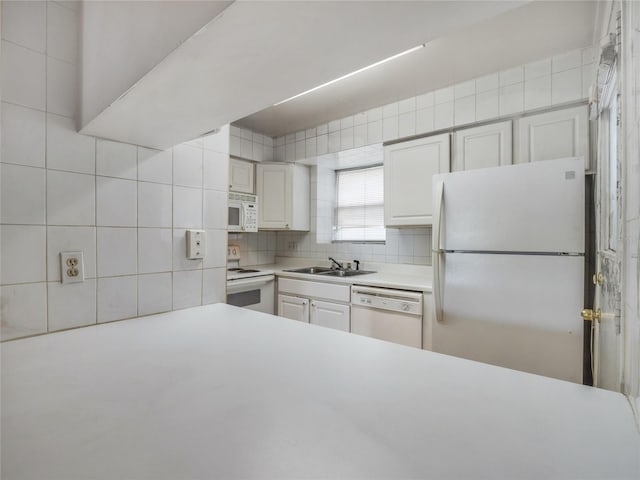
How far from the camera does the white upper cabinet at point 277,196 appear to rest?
130 inches

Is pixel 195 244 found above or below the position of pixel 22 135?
below

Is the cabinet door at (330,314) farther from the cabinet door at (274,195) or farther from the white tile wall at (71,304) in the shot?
the white tile wall at (71,304)

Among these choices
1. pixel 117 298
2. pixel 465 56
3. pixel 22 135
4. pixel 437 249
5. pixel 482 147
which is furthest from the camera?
pixel 482 147

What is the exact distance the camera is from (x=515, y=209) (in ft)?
5.24

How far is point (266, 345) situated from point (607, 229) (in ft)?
4.35

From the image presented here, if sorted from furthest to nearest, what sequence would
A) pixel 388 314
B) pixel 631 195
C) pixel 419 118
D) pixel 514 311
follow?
pixel 419 118
pixel 388 314
pixel 514 311
pixel 631 195

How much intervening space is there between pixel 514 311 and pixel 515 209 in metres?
0.53

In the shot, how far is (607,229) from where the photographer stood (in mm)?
1158

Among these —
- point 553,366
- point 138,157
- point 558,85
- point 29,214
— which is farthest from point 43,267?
point 558,85

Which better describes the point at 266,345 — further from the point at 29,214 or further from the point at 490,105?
the point at 490,105

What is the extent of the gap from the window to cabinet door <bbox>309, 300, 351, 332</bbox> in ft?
3.11

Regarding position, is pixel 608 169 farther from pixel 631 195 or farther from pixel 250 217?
pixel 250 217

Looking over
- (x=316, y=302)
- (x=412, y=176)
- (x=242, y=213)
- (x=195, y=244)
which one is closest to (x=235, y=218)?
(x=242, y=213)

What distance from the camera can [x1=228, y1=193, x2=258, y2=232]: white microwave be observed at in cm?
292
